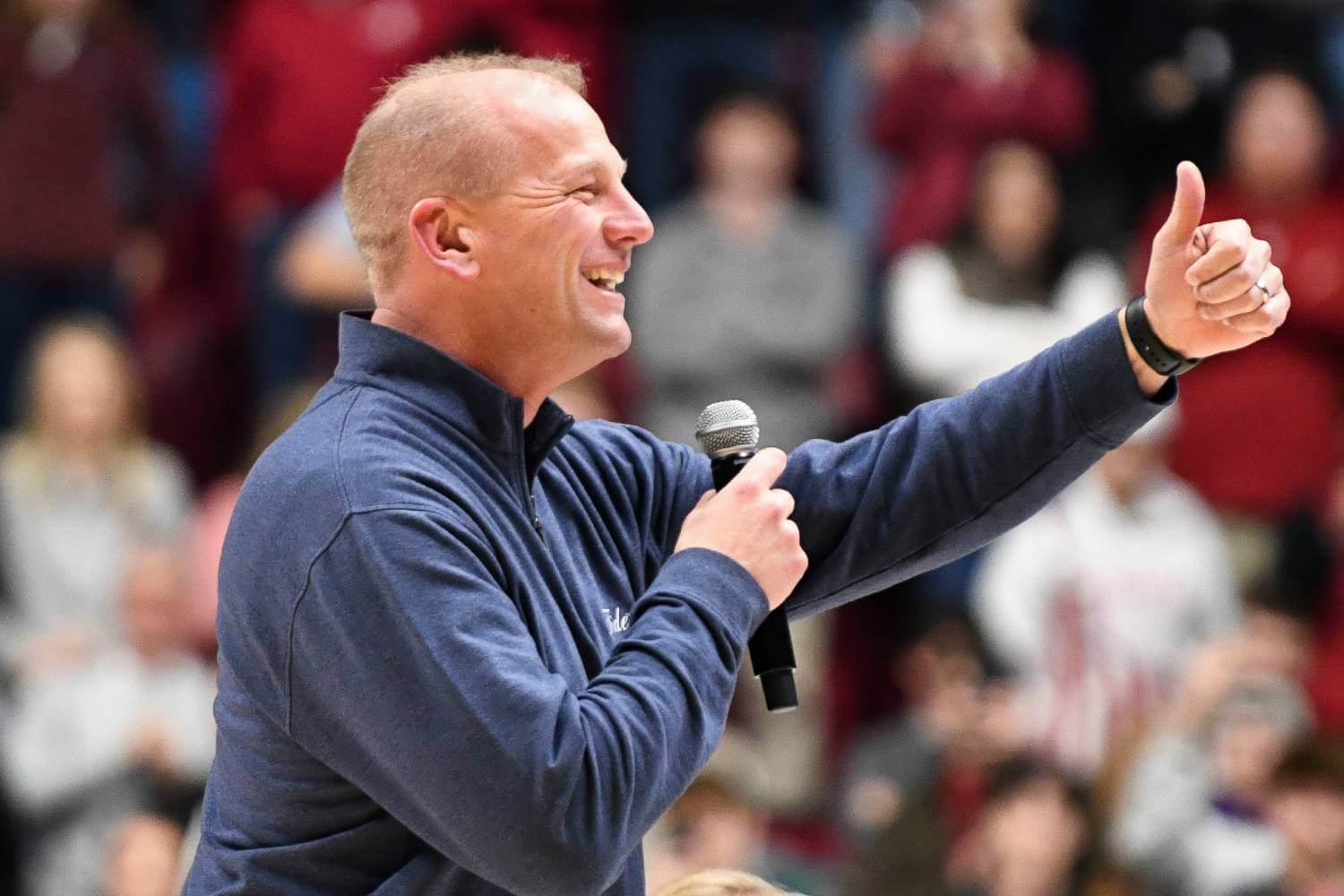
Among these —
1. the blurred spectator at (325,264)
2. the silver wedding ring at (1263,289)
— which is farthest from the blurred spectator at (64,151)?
the silver wedding ring at (1263,289)

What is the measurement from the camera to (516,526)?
2391mm

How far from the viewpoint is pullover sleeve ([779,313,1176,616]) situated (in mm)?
2586

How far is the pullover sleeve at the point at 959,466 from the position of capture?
259cm

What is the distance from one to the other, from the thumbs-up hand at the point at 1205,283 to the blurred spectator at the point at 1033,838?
3.20 meters

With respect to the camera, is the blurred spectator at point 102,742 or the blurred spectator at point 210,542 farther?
the blurred spectator at point 210,542

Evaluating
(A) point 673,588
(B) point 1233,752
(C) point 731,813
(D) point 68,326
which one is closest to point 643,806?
(A) point 673,588

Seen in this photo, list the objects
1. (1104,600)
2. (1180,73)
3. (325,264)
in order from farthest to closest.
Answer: (1180,73)
(325,264)
(1104,600)

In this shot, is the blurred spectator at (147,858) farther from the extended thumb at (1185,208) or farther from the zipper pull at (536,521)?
the extended thumb at (1185,208)

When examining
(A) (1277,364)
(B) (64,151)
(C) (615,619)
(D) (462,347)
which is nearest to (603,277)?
(D) (462,347)

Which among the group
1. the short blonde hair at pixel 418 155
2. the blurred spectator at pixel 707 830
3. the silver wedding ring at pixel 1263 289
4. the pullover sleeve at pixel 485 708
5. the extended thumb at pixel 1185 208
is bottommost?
the blurred spectator at pixel 707 830

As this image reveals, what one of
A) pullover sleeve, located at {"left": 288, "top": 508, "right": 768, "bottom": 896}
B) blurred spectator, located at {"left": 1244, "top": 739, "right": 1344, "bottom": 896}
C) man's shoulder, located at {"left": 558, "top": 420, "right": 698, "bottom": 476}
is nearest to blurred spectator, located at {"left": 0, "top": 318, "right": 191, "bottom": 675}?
blurred spectator, located at {"left": 1244, "top": 739, "right": 1344, "bottom": 896}

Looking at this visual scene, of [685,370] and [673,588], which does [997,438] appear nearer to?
[673,588]

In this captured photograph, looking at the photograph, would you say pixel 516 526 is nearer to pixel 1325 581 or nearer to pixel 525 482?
pixel 525 482

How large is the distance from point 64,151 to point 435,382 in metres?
4.76
